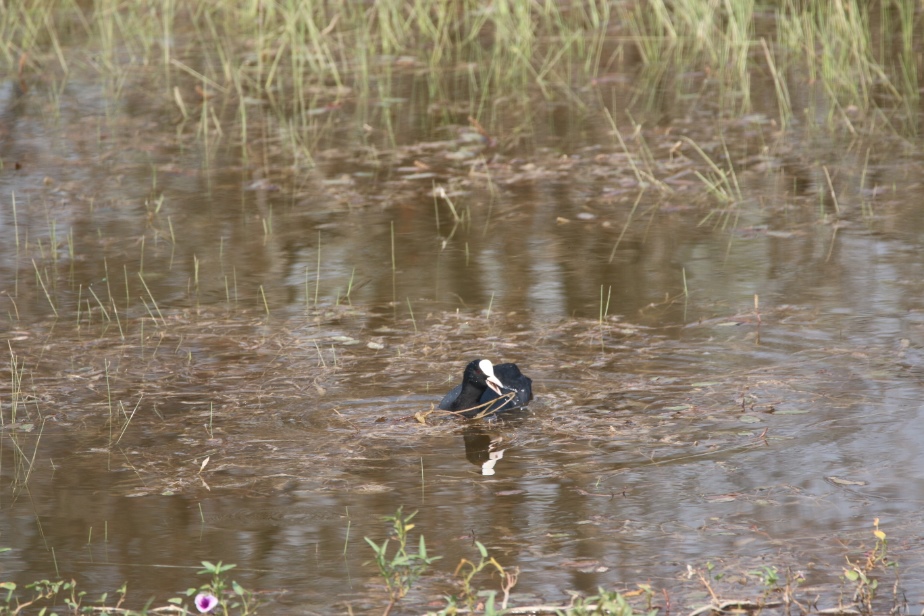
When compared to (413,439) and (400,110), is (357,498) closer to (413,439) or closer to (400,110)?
(413,439)

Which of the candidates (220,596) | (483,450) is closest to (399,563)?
(220,596)

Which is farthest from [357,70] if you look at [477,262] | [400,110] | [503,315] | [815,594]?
[815,594]

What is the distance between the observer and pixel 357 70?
557 inches

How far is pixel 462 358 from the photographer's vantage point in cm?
732

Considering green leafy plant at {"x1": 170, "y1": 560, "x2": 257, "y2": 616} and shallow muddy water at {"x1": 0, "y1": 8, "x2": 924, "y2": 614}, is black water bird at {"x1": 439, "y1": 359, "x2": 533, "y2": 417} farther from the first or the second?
green leafy plant at {"x1": 170, "y1": 560, "x2": 257, "y2": 616}

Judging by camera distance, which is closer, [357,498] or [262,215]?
[357,498]

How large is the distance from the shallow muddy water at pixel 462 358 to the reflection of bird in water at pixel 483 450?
0.6 inches

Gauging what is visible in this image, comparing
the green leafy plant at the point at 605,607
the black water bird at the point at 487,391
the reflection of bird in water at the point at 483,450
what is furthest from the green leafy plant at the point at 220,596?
the black water bird at the point at 487,391

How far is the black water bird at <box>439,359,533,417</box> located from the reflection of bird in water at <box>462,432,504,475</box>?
0.43 ft

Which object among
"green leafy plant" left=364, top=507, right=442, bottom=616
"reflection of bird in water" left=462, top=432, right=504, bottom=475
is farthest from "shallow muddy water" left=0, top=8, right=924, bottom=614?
"green leafy plant" left=364, top=507, right=442, bottom=616

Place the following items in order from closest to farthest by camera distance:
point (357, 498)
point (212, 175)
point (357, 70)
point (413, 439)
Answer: point (357, 498) → point (413, 439) → point (212, 175) → point (357, 70)

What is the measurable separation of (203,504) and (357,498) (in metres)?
0.62

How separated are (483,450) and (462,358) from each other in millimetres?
1164

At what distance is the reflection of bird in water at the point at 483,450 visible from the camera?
19.8ft
